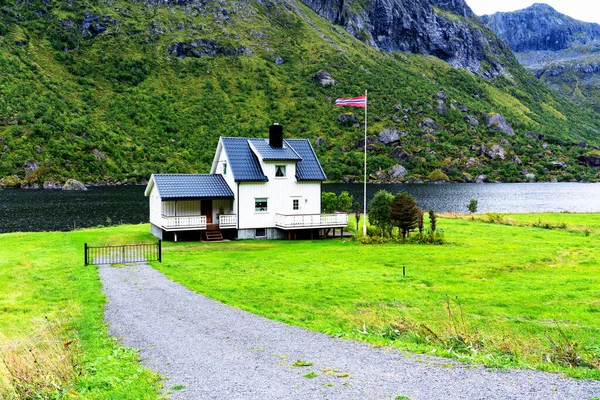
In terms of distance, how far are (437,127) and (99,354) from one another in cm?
19903

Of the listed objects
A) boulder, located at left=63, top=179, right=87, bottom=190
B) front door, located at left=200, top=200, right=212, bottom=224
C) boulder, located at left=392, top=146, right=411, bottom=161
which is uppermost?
boulder, located at left=392, top=146, right=411, bottom=161

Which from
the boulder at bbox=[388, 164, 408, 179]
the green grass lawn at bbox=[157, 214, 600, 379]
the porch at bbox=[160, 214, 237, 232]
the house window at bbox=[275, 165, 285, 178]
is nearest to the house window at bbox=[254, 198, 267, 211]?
the porch at bbox=[160, 214, 237, 232]

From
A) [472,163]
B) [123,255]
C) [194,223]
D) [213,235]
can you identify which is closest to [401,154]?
[472,163]

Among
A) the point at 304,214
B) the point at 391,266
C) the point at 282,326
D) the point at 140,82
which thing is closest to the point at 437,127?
the point at 140,82

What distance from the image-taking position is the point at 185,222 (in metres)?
38.7

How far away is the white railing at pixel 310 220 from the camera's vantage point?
40344 millimetres

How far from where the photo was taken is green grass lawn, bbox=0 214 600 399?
12422 millimetres

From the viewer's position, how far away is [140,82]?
611 ft

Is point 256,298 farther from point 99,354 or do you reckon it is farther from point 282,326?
point 99,354

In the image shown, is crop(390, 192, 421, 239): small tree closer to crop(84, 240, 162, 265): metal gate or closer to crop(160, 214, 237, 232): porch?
crop(160, 214, 237, 232): porch

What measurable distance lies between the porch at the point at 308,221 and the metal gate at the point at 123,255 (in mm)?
10608

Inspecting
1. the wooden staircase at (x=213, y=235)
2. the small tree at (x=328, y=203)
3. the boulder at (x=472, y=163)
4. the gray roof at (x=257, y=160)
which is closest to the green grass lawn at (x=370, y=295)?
the wooden staircase at (x=213, y=235)

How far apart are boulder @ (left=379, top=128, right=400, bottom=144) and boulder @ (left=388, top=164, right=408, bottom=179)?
16949mm

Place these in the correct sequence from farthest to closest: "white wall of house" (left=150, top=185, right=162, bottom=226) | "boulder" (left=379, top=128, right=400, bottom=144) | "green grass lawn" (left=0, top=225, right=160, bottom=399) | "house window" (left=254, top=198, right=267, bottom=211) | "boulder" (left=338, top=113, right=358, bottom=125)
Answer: "boulder" (left=338, top=113, right=358, bottom=125) → "boulder" (left=379, top=128, right=400, bottom=144) → "house window" (left=254, top=198, right=267, bottom=211) → "white wall of house" (left=150, top=185, right=162, bottom=226) → "green grass lawn" (left=0, top=225, right=160, bottom=399)
